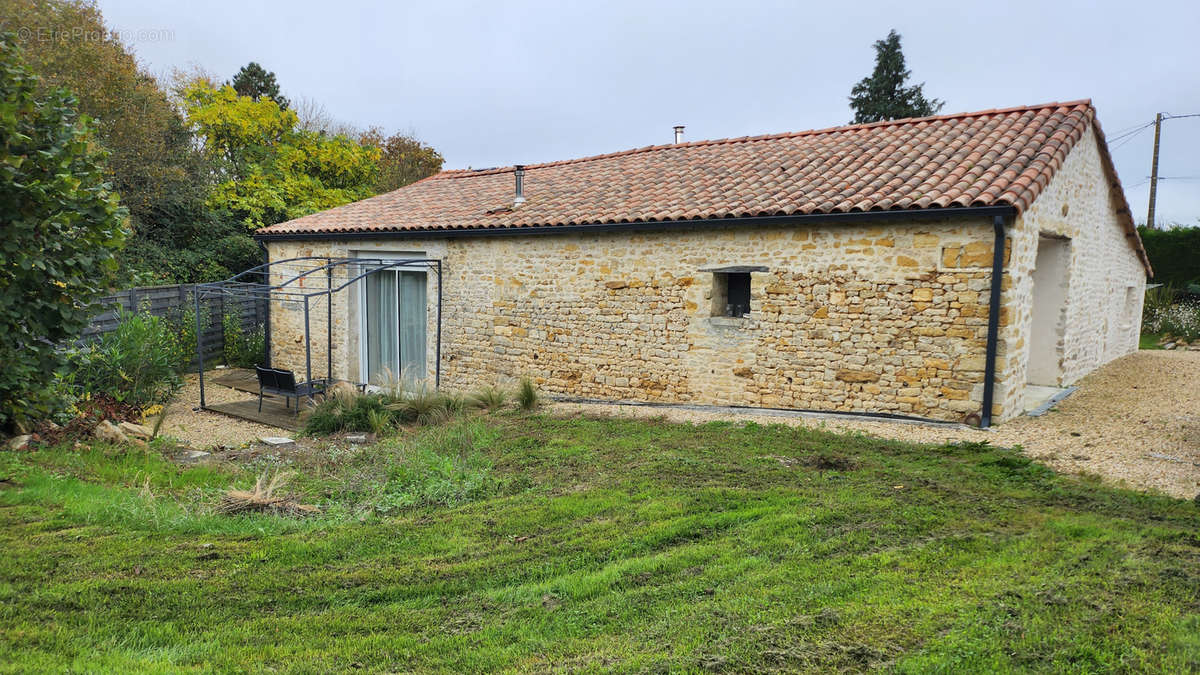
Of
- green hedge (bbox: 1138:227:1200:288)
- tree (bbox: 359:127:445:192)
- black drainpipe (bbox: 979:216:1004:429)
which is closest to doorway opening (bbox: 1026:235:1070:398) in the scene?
black drainpipe (bbox: 979:216:1004:429)

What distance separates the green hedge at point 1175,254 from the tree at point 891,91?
10342mm

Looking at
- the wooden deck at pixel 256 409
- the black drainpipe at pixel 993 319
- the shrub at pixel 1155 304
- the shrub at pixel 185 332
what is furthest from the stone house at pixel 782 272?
the shrub at pixel 1155 304

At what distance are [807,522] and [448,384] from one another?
9.01 m

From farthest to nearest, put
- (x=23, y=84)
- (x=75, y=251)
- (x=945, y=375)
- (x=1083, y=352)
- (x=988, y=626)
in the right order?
1. (x=1083, y=352)
2. (x=945, y=375)
3. (x=75, y=251)
4. (x=23, y=84)
5. (x=988, y=626)

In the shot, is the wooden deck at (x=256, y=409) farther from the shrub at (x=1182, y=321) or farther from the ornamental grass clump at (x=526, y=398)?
the shrub at (x=1182, y=321)

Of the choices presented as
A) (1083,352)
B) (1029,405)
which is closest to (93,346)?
(1029,405)

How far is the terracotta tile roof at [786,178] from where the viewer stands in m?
8.35

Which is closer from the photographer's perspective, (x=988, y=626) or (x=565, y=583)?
(x=988, y=626)

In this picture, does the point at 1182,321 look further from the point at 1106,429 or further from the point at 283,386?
the point at 283,386

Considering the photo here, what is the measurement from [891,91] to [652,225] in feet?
73.9

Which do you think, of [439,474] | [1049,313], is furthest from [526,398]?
[1049,313]

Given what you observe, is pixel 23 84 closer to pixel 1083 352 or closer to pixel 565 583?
pixel 565 583

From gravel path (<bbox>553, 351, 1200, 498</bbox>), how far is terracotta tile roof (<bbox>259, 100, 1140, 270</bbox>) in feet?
8.18

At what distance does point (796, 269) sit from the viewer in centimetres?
899
